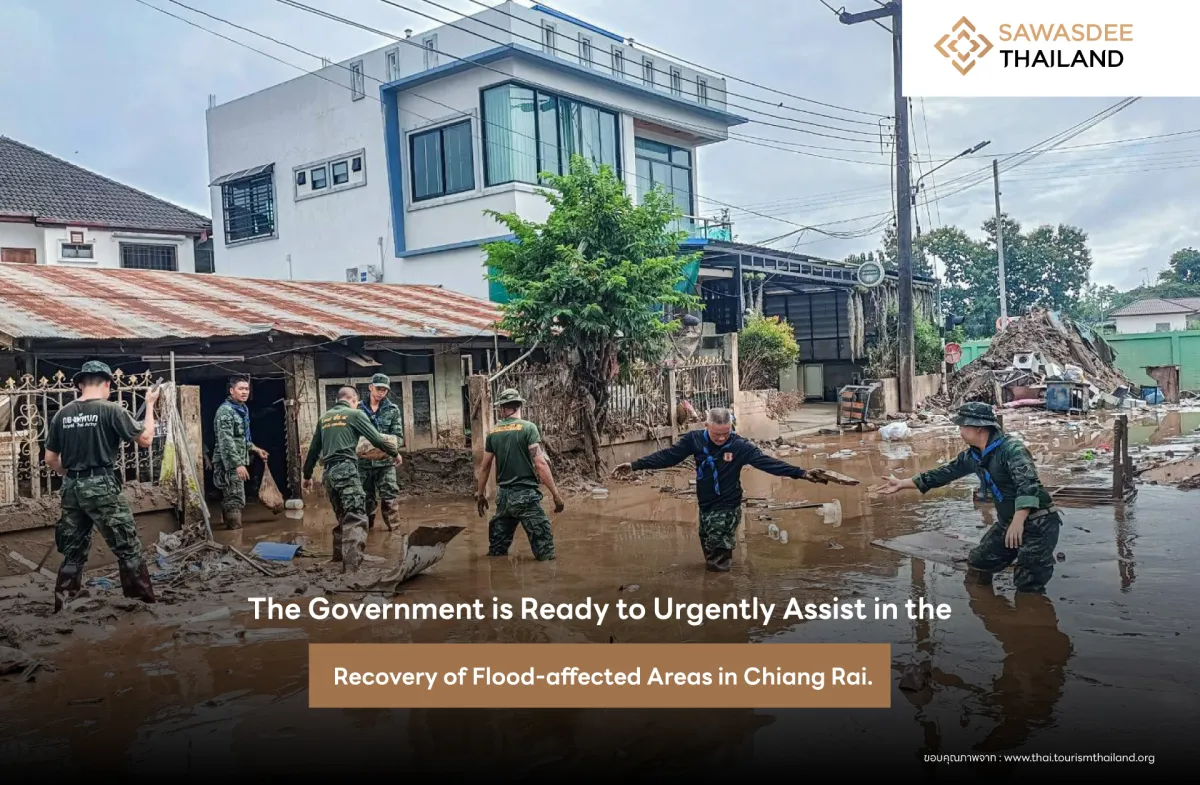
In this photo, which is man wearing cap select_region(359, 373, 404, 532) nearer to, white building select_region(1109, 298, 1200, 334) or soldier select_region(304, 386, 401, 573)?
soldier select_region(304, 386, 401, 573)

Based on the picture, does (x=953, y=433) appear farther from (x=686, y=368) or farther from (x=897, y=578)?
(x=897, y=578)

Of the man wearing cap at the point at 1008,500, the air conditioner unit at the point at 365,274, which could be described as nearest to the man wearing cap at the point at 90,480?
the man wearing cap at the point at 1008,500

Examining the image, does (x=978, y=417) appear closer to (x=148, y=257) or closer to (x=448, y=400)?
(x=448, y=400)

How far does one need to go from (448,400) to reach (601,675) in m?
10.9

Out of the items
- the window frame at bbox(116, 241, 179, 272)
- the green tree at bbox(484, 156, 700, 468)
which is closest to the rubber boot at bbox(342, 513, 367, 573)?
the green tree at bbox(484, 156, 700, 468)

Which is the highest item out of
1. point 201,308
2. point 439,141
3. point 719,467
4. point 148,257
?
point 439,141

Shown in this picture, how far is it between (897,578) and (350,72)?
19962 mm

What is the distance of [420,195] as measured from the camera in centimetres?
2158

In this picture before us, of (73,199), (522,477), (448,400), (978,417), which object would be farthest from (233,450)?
(73,199)

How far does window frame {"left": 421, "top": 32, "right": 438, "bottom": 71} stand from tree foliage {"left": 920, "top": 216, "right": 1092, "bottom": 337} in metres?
34.0

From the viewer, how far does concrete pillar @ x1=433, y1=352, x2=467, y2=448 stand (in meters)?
15.2

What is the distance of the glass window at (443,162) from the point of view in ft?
66.9

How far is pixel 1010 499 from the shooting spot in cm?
641

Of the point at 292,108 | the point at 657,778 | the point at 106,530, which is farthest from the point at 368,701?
the point at 292,108
